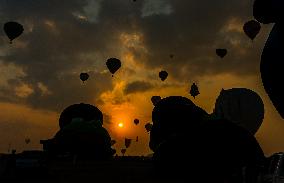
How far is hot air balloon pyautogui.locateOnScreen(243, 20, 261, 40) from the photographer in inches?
1679

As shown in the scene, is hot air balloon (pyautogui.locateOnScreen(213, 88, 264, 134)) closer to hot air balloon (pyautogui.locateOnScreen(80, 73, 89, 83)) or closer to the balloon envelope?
the balloon envelope

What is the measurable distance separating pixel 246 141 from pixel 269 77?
46.8 ft

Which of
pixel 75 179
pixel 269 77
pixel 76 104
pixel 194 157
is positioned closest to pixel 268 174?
pixel 269 77

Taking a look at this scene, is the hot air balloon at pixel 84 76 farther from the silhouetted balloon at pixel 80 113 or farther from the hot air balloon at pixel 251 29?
the hot air balloon at pixel 251 29

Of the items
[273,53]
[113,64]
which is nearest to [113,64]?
[113,64]

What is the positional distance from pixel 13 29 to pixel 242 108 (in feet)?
68.8

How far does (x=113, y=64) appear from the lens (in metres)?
54.9

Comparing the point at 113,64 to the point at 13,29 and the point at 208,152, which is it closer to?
the point at 13,29

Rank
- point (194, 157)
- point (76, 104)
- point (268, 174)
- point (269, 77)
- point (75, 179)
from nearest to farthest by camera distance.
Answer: point (269, 77)
point (268, 174)
point (194, 157)
point (75, 179)
point (76, 104)

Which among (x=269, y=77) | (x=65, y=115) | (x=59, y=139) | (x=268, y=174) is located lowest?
(x=268, y=174)

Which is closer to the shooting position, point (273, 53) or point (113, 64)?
point (273, 53)

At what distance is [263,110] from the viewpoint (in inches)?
1800

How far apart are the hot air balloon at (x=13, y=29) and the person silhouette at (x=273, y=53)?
127 ft

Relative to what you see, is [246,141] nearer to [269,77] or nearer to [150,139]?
[269,77]
